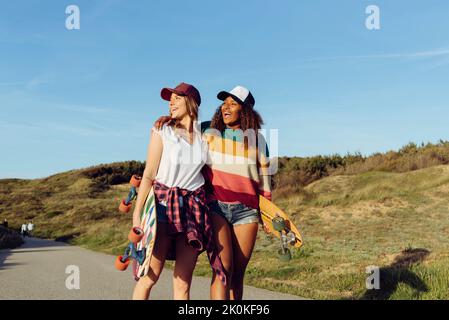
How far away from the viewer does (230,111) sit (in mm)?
4551

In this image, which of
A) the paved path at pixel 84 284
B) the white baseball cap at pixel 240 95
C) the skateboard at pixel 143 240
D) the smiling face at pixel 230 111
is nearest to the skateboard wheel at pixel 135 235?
the skateboard at pixel 143 240

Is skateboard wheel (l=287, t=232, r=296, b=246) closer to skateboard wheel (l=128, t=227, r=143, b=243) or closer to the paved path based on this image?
skateboard wheel (l=128, t=227, r=143, b=243)

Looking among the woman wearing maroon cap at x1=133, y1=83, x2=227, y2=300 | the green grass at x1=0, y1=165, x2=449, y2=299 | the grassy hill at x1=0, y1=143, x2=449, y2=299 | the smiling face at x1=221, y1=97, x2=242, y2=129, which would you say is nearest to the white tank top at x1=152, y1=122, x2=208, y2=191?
the woman wearing maroon cap at x1=133, y1=83, x2=227, y2=300

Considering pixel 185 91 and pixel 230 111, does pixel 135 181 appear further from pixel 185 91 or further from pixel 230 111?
pixel 230 111

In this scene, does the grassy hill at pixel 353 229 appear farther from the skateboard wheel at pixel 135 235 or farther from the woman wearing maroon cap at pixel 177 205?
the skateboard wheel at pixel 135 235

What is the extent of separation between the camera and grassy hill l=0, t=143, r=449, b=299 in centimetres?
870

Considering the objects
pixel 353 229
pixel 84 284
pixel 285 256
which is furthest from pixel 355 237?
pixel 285 256

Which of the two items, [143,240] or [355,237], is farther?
[355,237]

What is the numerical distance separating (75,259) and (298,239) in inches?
469

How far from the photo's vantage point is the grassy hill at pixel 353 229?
8.70m

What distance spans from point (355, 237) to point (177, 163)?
1083 cm

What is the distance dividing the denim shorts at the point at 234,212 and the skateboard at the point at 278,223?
192 millimetres
